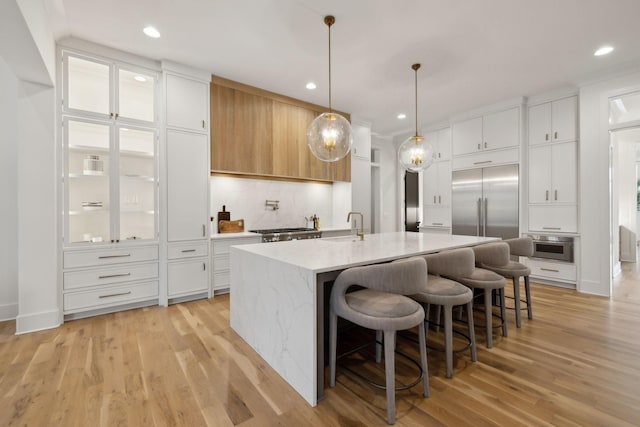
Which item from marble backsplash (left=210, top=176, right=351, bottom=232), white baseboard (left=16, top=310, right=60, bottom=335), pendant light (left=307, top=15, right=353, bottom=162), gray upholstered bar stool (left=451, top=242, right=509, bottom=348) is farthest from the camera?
marble backsplash (left=210, top=176, right=351, bottom=232)

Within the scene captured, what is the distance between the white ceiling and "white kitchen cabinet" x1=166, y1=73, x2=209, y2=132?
9.1 inches

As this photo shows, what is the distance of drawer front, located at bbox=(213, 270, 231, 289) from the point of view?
3.80 metres

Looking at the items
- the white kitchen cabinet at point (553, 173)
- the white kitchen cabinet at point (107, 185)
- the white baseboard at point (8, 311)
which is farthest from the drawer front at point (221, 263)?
the white kitchen cabinet at point (553, 173)

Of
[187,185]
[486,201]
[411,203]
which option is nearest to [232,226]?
[187,185]

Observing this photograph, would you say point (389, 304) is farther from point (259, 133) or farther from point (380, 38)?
point (259, 133)

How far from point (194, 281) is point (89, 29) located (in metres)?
2.86

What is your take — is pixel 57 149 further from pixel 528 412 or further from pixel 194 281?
pixel 528 412

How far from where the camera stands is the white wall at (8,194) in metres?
2.99

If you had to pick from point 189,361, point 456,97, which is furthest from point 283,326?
point 456,97

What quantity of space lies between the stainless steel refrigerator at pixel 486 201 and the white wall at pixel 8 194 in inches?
245

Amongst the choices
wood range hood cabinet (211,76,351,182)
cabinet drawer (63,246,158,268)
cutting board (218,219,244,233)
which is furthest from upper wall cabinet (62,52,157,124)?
cutting board (218,219,244,233)

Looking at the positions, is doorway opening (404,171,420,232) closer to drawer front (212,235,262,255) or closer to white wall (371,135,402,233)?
white wall (371,135,402,233)

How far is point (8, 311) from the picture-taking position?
3.01 metres

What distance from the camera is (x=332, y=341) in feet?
5.91
